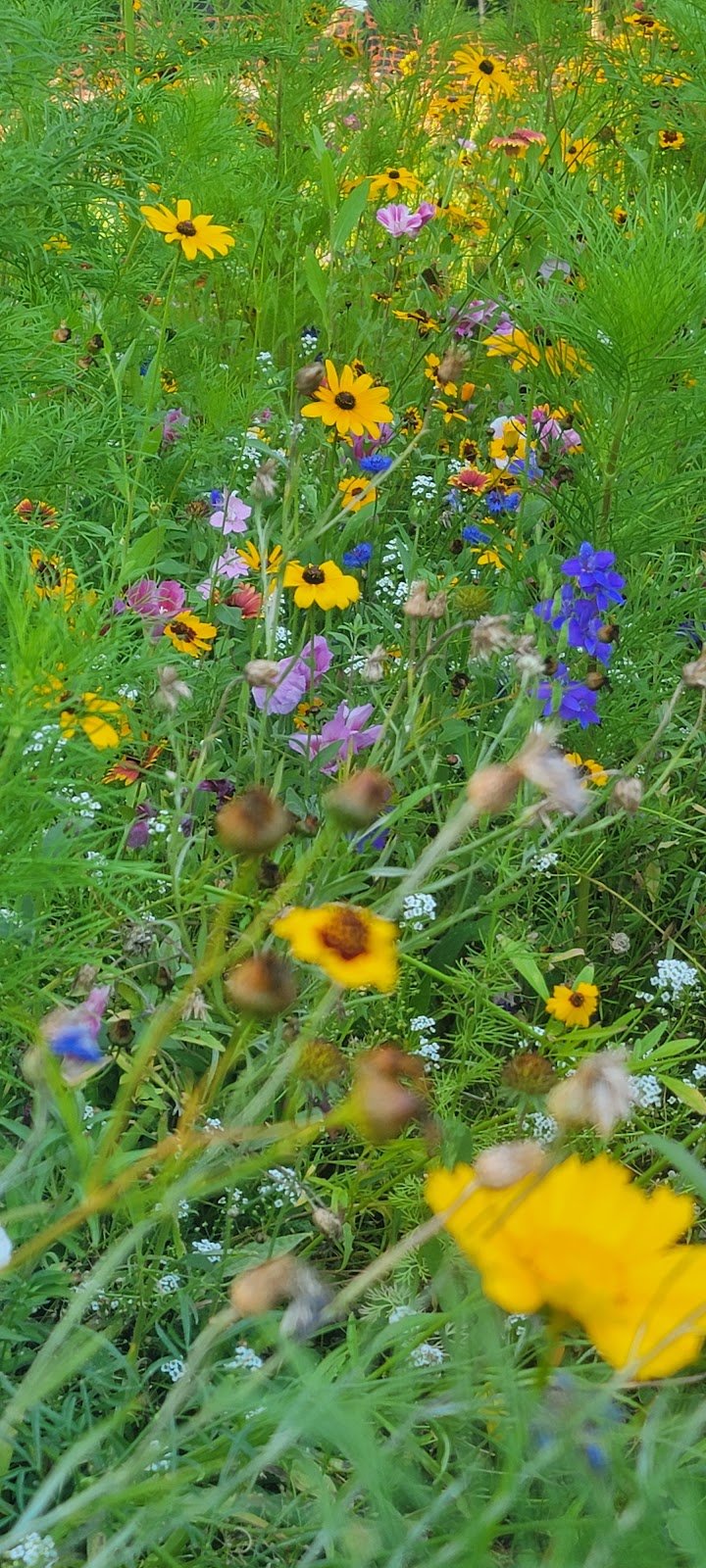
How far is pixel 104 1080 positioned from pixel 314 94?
1.96m

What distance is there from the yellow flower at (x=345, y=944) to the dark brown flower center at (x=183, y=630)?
666 mm

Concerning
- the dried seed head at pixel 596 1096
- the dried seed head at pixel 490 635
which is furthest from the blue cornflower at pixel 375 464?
the dried seed head at pixel 596 1096

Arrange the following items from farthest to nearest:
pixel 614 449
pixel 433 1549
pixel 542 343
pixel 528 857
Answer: pixel 542 343
pixel 614 449
pixel 528 857
pixel 433 1549

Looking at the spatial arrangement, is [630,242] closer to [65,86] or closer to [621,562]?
[621,562]

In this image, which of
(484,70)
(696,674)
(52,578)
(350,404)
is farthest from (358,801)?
(484,70)

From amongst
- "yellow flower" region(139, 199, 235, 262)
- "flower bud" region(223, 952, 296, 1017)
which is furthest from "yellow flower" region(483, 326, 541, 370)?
"flower bud" region(223, 952, 296, 1017)

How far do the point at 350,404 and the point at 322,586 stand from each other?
0.24 metres

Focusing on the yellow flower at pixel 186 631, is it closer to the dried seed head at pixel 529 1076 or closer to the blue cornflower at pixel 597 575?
the blue cornflower at pixel 597 575

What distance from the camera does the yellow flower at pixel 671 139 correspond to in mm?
2186

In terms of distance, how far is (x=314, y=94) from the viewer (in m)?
2.28

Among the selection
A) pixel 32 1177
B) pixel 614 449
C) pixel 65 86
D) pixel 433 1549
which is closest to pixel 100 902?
pixel 32 1177

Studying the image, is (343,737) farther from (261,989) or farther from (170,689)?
(261,989)

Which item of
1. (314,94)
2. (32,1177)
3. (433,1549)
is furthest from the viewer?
(314,94)

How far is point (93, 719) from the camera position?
780 mm
